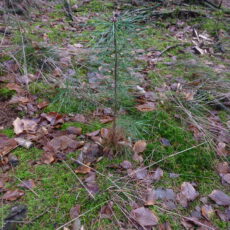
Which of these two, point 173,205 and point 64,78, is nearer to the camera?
point 173,205

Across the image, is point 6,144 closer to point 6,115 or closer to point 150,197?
point 6,115

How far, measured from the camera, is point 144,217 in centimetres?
136

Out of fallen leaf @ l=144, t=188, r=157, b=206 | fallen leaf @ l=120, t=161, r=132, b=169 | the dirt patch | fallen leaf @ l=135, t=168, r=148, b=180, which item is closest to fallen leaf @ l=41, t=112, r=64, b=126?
the dirt patch

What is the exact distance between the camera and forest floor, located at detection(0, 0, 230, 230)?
136cm

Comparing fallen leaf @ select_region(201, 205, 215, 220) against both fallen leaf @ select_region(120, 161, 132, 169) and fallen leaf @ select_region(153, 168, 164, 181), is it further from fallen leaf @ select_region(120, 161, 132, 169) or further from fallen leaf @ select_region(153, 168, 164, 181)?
fallen leaf @ select_region(120, 161, 132, 169)

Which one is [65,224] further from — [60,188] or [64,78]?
[64,78]

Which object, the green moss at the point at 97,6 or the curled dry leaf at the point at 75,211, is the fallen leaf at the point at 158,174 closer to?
the curled dry leaf at the point at 75,211

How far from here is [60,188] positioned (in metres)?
1.46

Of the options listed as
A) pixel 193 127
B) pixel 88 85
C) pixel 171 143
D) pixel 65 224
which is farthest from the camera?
pixel 88 85

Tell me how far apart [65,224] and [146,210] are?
46cm

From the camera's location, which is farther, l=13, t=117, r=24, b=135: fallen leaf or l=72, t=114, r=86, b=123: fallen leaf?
l=72, t=114, r=86, b=123: fallen leaf

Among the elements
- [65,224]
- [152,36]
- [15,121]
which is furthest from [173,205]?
[152,36]

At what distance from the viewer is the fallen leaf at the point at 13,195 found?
4.43 ft

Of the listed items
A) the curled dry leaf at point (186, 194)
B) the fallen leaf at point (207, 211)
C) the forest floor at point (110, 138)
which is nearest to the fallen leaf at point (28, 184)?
the forest floor at point (110, 138)
